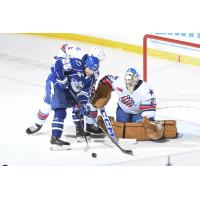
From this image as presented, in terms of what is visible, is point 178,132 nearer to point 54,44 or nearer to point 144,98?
point 144,98

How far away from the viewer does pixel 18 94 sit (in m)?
4.19

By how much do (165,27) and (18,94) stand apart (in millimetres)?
800

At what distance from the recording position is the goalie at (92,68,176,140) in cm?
403

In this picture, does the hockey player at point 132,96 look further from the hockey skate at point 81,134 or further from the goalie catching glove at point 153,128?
the hockey skate at point 81,134

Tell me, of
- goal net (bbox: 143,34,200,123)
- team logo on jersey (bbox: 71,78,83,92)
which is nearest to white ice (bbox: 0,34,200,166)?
goal net (bbox: 143,34,200,123)

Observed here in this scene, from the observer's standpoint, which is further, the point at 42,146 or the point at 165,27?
the point at 165,27

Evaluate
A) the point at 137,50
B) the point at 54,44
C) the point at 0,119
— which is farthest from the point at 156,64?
the point at 0,119

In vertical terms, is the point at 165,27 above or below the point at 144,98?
above

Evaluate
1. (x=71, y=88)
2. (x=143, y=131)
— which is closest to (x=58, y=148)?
(x=71, y=88)

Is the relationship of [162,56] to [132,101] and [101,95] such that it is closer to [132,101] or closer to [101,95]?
[132,101]

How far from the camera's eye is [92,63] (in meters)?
3.97

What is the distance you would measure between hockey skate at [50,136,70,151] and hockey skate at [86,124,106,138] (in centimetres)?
12

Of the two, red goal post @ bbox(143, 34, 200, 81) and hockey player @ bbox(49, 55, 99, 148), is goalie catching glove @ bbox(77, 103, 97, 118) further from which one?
red goal post @ bbox(143, 34, 200, 81)

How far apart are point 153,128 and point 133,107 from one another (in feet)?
0.47
